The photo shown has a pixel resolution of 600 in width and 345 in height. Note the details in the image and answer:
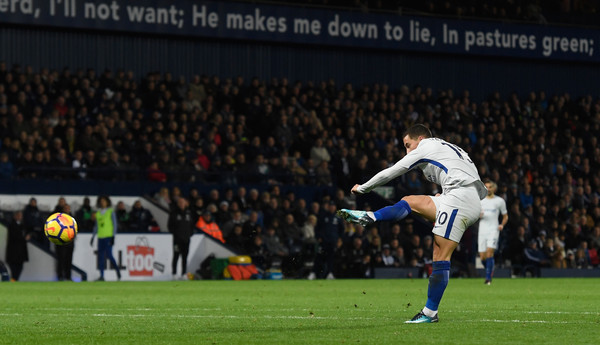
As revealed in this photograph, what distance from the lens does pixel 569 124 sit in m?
39.7

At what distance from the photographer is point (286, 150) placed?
31.9 metres

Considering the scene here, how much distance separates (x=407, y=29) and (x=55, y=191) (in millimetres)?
14425

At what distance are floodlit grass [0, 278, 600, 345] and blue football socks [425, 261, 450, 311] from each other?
0.73ft

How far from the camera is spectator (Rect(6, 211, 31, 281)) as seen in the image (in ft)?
83.3

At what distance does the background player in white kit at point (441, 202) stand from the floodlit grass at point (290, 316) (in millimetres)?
440

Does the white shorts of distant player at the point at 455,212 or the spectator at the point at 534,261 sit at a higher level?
the white shorts of distant player at the point at 455,212

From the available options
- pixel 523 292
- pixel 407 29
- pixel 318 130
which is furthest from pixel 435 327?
pixel 407 29

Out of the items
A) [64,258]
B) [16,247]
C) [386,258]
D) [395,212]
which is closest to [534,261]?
[386,258]

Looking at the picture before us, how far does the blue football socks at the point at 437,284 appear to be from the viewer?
1108cm

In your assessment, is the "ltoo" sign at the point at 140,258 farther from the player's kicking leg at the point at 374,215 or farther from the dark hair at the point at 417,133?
the player's kicking leg at the point at 374,215

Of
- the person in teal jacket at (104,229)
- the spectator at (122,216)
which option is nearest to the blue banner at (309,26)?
the spectator at (122,216)

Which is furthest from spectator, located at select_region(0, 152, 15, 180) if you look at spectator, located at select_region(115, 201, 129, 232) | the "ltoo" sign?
the "ltoo" sign

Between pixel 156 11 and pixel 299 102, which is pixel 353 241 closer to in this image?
pixel 299 102

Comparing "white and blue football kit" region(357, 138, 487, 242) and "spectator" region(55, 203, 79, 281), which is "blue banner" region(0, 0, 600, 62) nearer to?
"spectator" region(55, 203, 79, 281)
